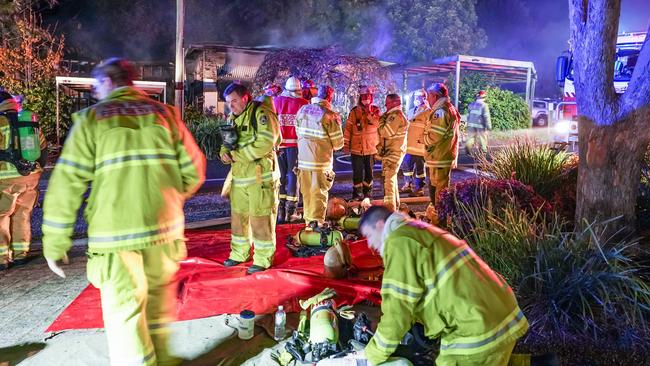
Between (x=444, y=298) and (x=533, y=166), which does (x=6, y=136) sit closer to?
(x=444, y=298)

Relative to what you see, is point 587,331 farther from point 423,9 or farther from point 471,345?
point 423,9

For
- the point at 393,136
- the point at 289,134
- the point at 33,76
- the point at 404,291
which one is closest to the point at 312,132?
the point at 289,134

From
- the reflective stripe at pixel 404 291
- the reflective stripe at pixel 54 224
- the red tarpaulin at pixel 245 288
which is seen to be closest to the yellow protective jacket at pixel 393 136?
the red tarpaulin at pixel 245 288

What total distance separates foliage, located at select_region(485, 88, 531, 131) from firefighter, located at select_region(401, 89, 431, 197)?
13331 millimetres

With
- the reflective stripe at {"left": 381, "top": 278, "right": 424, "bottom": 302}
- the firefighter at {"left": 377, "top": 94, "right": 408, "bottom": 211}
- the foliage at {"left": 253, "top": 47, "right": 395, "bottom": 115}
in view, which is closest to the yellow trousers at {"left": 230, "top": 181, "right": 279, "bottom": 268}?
the reflective stripe at {"left": 381, "top": 278, "right": 424, "bottom": 302}

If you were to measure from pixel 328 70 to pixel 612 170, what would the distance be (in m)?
15.1

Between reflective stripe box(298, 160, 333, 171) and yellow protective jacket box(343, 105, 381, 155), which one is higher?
yellow protective jacket box(343, 105, 381, 155)

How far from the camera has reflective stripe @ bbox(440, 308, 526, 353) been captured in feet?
9.06

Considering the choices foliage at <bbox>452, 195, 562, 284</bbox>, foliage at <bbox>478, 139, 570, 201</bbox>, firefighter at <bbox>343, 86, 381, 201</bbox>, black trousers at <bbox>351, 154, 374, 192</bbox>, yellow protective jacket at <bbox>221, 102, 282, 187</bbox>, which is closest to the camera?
foliage at <bbox>452, 195, 562, 284</bbox>

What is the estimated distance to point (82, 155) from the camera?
10.2ft

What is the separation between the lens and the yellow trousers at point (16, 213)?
220 inches

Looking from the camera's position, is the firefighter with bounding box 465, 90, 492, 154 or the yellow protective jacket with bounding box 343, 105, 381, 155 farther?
the firefighter with bounding box 465, 90, 492, 154

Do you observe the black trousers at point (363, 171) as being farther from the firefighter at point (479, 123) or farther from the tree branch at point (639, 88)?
the firefighter at point (479, 123)

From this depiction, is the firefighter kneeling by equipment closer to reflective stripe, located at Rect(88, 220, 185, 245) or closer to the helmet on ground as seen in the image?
reflective stripe, located at Rect(88, 220, 185, 245)
